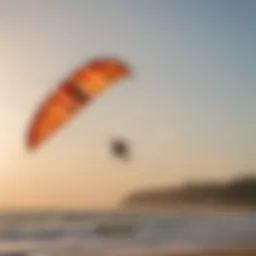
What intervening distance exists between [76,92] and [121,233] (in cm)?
28

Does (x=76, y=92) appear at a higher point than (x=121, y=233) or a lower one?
higher

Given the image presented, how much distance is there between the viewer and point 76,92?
3.73ft

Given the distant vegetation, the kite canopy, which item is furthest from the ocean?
the kite canopy

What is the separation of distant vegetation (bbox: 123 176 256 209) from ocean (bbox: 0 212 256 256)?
2 centimetres

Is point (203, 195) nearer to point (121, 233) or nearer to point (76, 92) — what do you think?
point (121, 233)

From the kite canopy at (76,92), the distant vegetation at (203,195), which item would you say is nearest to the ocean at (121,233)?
the distant vegetation at (203,195)

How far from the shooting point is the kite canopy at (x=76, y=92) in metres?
1.11

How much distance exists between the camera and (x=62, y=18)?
1144 millimetres

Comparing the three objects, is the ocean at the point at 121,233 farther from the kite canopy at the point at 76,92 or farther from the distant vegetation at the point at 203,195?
the kite canopy at the point at 76,92

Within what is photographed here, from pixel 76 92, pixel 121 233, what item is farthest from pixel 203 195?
pixel 76 92

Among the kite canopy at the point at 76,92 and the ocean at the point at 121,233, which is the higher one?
the kite canopy at the point at 76,92

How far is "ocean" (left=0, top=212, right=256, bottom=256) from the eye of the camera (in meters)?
1.04

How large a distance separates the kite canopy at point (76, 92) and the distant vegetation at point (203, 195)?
20cm

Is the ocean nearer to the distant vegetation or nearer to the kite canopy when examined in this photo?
the distant vegetation
